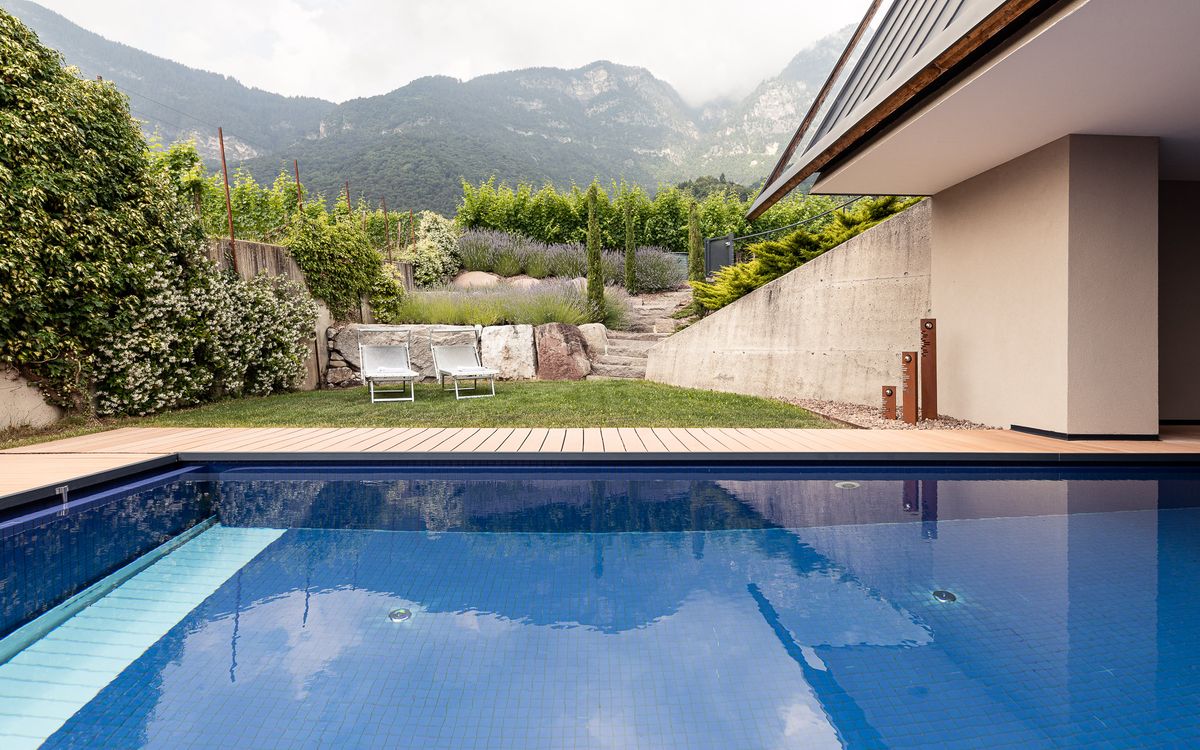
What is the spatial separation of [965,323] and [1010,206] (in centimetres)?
109

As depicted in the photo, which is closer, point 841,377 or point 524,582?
point 524,582

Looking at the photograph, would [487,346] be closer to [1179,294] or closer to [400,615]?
[400,615]

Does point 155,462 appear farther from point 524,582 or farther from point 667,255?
point 667,255

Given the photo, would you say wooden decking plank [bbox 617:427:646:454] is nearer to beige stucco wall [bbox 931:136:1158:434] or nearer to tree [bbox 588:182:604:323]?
beige stucco wall [bbox 931:136:1158:434]

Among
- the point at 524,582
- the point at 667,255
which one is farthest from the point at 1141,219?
the point at 667,255

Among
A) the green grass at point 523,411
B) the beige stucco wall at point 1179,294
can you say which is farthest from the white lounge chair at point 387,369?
the beige stucco wall at point 1179,294

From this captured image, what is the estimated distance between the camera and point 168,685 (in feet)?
5.83

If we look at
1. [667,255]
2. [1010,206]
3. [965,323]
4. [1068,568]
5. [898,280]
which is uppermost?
[667,255]

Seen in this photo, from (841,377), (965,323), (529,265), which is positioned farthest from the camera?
(529,265)

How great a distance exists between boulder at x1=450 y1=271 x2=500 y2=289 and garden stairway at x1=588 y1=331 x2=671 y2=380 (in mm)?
3374

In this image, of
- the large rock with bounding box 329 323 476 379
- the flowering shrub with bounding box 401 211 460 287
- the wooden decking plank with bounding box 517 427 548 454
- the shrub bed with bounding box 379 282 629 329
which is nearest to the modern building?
the wooden decking plank with bounding box 517 427 548 454

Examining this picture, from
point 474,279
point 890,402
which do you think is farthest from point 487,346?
point 890,402

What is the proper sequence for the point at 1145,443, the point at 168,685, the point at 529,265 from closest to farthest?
the point at 168,685 → the point at 1145,443 → the point at 529,265

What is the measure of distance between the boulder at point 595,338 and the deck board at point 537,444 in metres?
5.10
